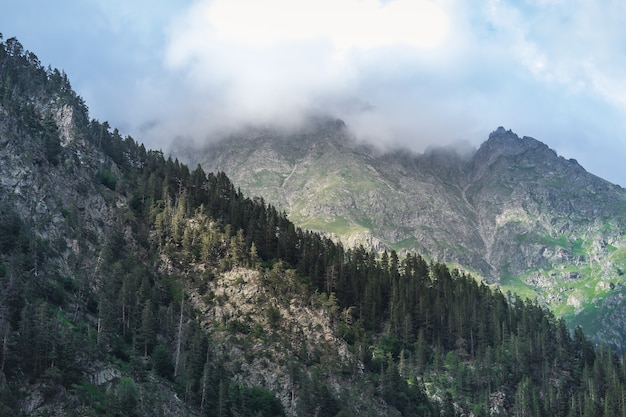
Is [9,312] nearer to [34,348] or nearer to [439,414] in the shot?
[34,348]

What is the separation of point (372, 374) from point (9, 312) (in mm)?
82459

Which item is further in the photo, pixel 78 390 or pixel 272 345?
pixel 272 345

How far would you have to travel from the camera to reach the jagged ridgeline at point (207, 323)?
107875 mm

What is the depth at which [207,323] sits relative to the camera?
157 m

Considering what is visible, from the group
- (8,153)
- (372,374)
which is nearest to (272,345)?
(372,374)

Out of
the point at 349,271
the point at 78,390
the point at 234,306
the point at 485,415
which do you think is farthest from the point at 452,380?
the point at 78,390

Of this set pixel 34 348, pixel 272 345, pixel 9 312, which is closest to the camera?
pixel 34 348

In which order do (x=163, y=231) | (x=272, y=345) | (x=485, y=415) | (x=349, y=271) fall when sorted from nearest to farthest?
(x=272, y=345), (x=485, y=415), (x=163, y=231), (x=349, y=271)

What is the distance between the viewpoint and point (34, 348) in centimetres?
9444

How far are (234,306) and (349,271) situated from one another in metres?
44.6

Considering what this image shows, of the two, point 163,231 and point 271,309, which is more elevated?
point 163,231

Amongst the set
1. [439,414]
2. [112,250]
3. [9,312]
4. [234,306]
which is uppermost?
[112,250]

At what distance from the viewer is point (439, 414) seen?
153375 mm

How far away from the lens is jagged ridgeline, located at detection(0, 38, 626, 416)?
10788cm
